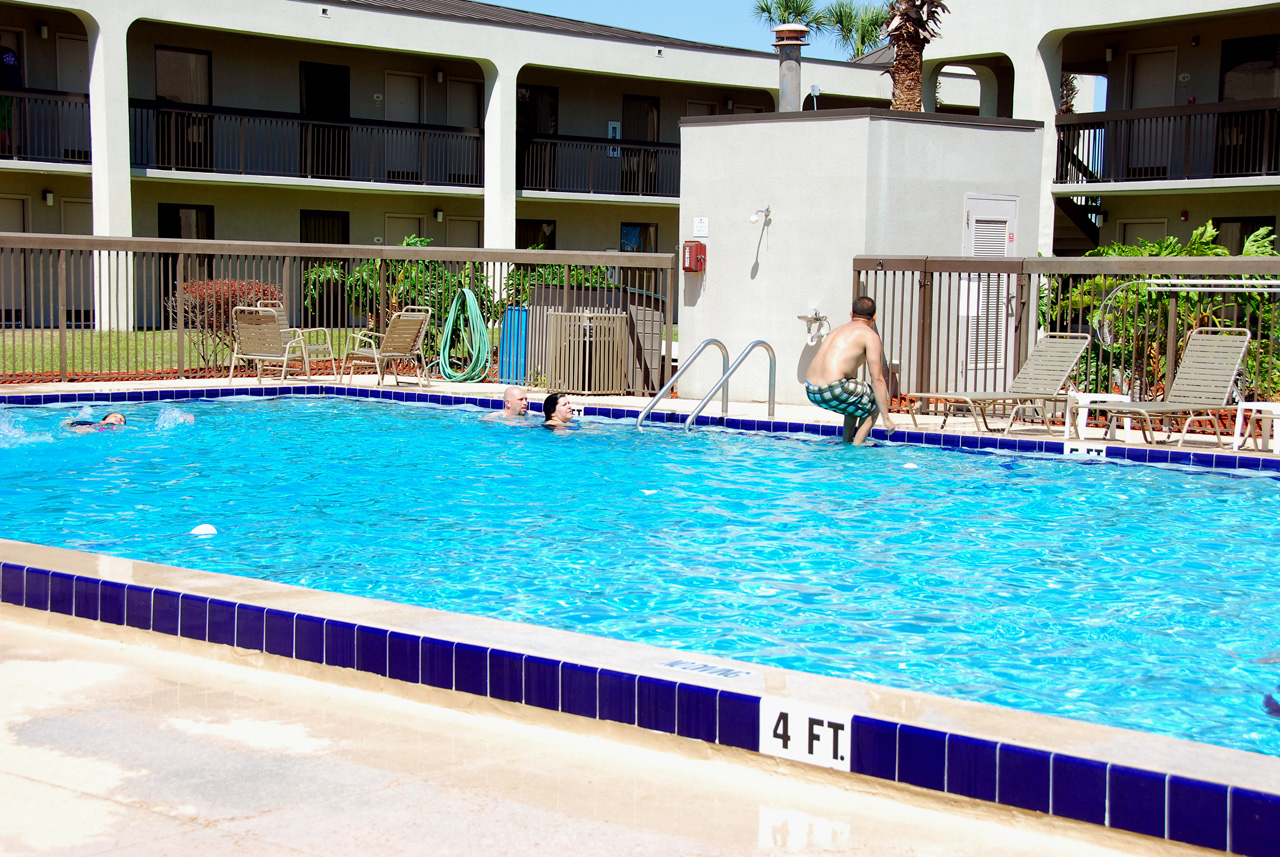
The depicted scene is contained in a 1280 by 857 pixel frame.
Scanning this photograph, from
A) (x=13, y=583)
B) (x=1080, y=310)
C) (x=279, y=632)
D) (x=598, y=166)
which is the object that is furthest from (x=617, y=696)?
(x=598, y=166)

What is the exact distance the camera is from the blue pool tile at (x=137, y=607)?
207 inches

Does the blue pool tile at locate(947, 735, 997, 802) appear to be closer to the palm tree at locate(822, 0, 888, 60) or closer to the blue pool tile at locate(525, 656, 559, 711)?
the blue pool tile at locate(525, 656, 559, 711)

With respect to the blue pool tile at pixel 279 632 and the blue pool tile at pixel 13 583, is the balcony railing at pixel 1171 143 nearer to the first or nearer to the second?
the blue pool tile at pixel 279 632

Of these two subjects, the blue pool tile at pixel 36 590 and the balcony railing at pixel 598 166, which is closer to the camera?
the blue pool tile at pixel 36 590

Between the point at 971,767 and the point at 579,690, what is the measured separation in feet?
4.19

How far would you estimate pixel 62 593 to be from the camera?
548 cm

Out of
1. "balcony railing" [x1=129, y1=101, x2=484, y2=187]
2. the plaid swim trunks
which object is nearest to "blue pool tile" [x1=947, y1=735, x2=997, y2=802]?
the plaid swim trunks

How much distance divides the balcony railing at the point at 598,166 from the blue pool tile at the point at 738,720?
1035 inches

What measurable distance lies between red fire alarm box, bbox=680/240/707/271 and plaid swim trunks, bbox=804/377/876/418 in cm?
362

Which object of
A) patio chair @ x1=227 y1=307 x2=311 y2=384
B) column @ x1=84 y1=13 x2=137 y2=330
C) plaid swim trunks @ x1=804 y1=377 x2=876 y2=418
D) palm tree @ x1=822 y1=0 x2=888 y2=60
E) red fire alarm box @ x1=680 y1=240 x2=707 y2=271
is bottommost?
plaid swim trunks @ x1=804 y1=377 x2=876 y2=418

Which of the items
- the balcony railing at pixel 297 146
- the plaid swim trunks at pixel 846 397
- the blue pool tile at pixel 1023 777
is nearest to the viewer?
the blue pool tile at pixel 1023 777

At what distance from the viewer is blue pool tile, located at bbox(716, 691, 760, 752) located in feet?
13.2

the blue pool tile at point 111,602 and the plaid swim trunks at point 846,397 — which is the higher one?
the plaid swim trunks at point 846,397

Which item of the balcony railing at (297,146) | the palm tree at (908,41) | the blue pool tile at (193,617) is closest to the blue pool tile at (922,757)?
the blue pool tile at (193,617)
